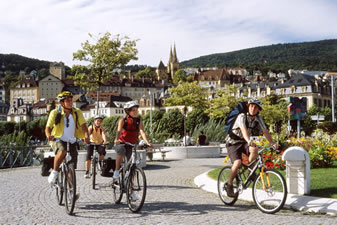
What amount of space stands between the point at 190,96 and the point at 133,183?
63.9 meters

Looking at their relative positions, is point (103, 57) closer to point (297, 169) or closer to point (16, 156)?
point (16, 156)

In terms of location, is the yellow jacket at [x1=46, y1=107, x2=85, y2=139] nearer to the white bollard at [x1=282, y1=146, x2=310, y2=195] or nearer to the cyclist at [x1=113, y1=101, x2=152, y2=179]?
the cyclist at [x1=113, y1=101, x2=152, y2=179]

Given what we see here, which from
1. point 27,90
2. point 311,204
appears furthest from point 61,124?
point 27,90

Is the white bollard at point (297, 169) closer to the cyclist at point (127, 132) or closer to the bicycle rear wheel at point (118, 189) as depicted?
the cyclist at point (127, 132)

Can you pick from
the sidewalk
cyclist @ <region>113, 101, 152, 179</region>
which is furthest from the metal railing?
the sidewalk

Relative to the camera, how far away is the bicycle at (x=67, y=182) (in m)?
7.08

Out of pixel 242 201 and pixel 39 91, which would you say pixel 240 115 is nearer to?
→ pixel 242 201

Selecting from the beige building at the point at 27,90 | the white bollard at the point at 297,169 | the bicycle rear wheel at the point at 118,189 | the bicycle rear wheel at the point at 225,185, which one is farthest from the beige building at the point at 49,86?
the white bollard at the point at 297,169

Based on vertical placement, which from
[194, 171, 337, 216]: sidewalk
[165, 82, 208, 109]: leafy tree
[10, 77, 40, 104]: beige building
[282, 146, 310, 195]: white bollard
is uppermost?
[10, 77, 40, 104]: beige building

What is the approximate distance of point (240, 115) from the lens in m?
7.44

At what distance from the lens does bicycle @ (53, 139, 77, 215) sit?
708 centimetres

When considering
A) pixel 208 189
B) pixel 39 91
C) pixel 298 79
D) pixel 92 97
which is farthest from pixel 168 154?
pixel 39 91

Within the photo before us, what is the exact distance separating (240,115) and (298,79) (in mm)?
103432

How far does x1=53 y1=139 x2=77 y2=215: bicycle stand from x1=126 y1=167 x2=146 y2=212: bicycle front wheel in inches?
36.0
